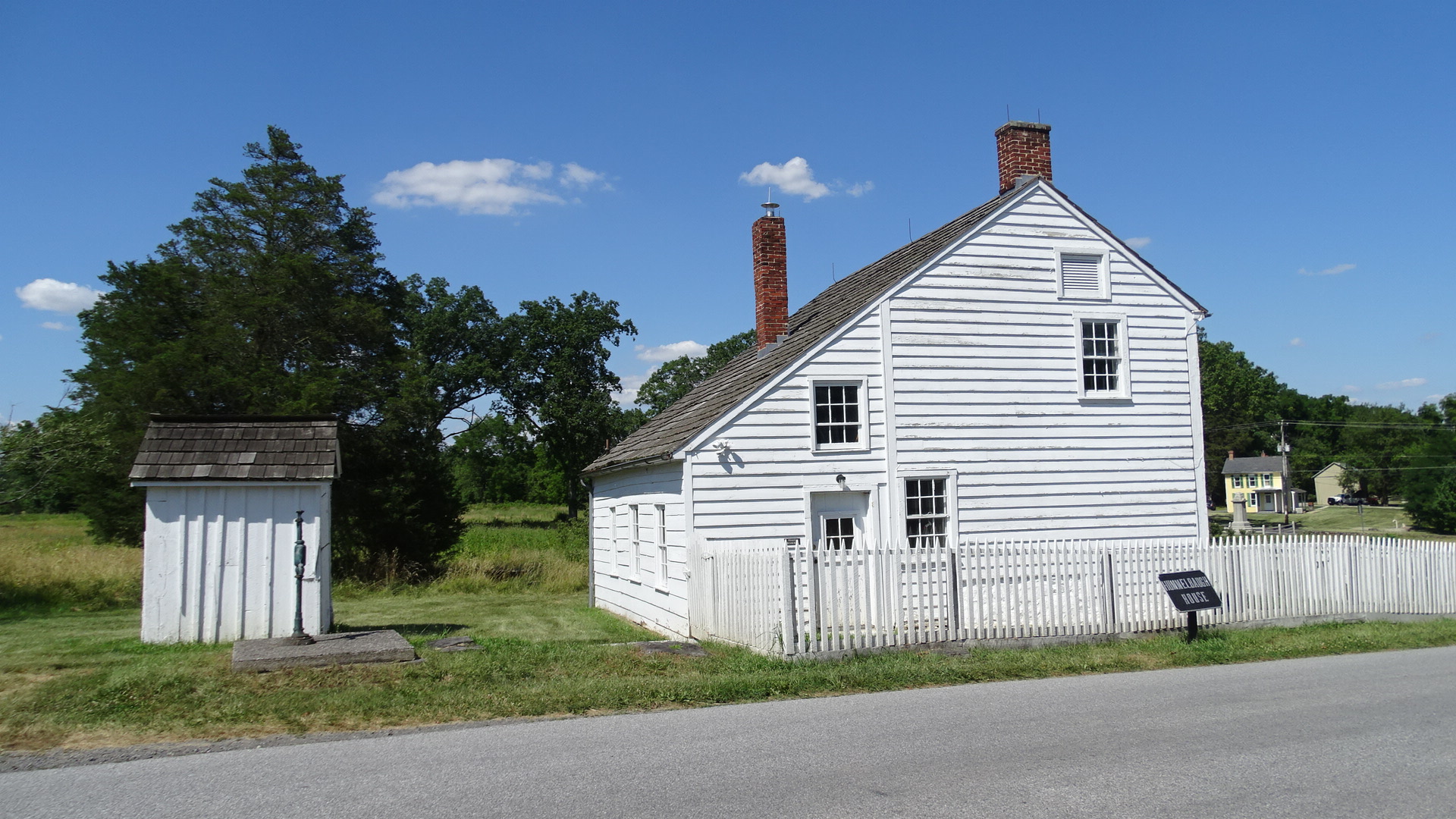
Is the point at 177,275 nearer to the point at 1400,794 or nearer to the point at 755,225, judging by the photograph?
the point at 755,225

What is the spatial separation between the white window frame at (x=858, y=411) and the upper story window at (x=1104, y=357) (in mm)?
4159

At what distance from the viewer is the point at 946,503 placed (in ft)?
51.1

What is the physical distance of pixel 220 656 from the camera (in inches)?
436

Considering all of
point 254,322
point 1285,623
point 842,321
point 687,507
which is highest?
point 254,322

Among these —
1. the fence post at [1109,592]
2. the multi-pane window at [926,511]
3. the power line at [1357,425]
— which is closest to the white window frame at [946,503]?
the multi-pane window at [926,511]

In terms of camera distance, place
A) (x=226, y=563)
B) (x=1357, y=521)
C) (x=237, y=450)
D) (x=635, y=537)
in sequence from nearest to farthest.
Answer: (x=226, y=563)
(x=237, y=450)
(x=635, y=537)
(x=1357, y=521)

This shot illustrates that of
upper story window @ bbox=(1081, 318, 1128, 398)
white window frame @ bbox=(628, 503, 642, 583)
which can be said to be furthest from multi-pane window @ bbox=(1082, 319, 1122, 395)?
white window frame @ bbox=(628, 503, 642, 583)

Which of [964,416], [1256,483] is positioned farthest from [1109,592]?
[1256,483]

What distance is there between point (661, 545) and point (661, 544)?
0.05ft

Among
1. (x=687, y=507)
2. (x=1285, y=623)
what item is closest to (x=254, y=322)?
(x=687, y=507)

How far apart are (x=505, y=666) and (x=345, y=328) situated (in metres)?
23.6

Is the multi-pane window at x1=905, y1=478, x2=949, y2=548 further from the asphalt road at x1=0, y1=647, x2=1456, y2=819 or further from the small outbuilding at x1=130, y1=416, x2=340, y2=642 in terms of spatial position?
the small outbuilding at x1=130, y1=416, x2=340, y2=642

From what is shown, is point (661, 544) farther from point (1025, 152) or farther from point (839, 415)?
point (1025, 152)

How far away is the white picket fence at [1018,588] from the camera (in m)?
11.8
